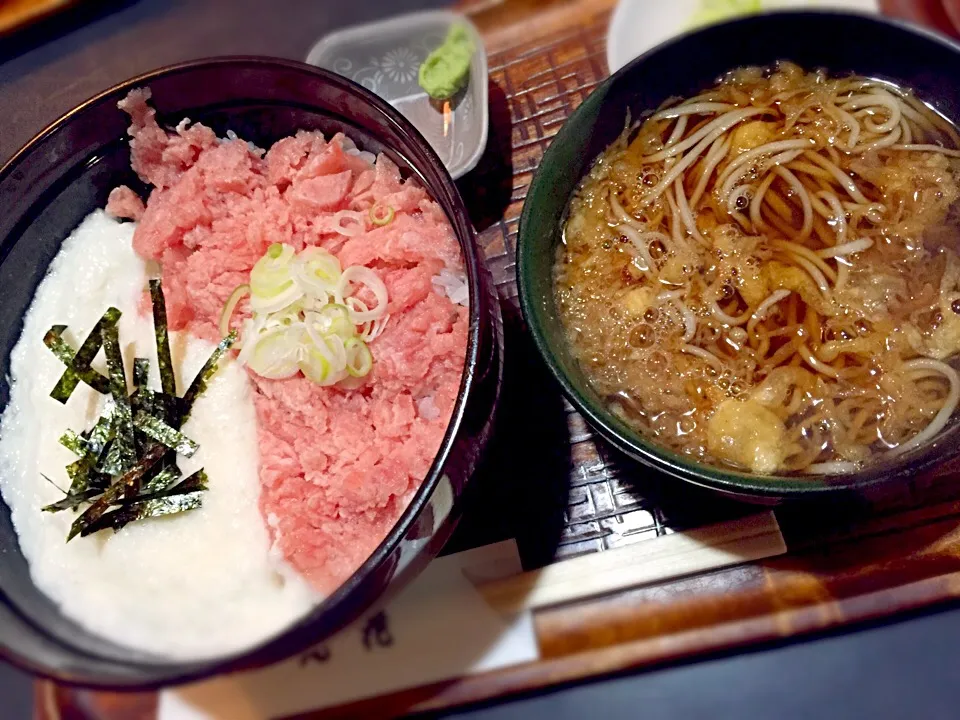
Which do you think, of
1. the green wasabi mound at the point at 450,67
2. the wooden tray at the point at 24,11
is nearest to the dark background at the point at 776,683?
the wooden tray at the point at 24,11

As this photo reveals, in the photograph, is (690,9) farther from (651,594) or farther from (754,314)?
(651,594)

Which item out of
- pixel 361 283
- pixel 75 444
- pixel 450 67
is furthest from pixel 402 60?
pixel 75 444

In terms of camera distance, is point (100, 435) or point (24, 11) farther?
point (24, 11)

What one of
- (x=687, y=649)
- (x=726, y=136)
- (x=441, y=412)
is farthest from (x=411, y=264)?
(x=687, y=649)

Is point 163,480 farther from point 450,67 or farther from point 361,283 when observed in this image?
point 450,67

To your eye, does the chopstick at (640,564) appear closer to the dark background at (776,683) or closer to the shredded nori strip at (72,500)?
the dark background at (776,683)
